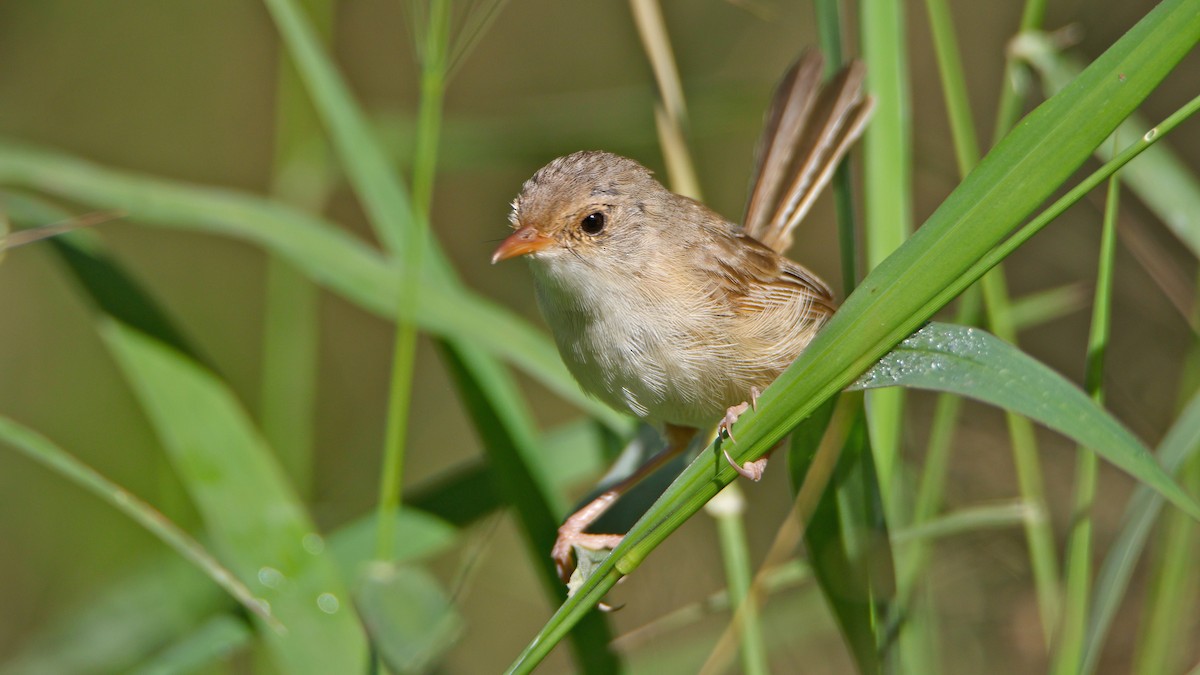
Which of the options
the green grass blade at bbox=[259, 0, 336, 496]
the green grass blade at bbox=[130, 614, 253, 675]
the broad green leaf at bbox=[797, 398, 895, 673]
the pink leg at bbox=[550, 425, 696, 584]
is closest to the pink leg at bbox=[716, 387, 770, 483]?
the broad green leaf at bbox=[797, 398, 895, 673]

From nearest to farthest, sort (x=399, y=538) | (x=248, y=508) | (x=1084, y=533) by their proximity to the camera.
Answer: (x=1084, y=533) → (x=248, y=508) → (x=399, y=538)

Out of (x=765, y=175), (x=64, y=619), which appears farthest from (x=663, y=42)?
(x=64, y=619)

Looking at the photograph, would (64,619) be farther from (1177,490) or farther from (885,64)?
(1177,490)

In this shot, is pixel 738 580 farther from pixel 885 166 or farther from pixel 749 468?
pixel 885 166

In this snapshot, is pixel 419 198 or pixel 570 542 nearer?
pixel 419 198

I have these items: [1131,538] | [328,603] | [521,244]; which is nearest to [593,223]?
[521,244]

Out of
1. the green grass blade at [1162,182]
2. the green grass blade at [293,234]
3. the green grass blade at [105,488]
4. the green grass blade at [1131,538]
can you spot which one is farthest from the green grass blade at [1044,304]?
the green grass blade at [105,488]

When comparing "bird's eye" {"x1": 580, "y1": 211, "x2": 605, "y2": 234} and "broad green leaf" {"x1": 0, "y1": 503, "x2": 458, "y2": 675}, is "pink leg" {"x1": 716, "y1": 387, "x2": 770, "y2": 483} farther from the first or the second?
"broad green leaf" {"x1": 0, "y1": 503, "x2": 458, "y2": 675}
